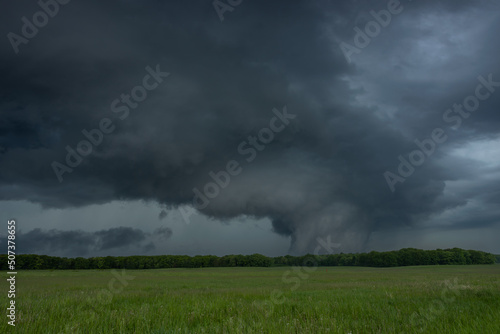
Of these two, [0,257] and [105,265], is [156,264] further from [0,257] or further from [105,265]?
[0,257]

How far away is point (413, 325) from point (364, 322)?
1.00 m

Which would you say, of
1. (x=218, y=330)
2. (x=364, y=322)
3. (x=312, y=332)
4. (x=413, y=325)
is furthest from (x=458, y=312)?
(x=218, y=330)

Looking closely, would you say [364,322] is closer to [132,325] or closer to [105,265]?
[132,325]

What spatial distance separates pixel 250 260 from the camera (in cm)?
18188

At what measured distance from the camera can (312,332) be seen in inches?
238

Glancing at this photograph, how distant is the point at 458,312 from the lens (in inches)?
300

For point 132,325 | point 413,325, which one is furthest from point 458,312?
point 132,325

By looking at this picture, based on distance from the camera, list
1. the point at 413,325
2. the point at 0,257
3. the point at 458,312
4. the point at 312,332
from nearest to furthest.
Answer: the point at 312,332, the point at 413,325, the point at 458,312, the point at 0,257

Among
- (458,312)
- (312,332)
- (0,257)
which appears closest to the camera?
(312,332)

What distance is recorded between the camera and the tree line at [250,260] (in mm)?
156000

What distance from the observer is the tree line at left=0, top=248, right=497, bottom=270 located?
6142 inches

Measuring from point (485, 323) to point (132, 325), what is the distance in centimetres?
762

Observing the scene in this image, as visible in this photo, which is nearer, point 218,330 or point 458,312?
point 218,330

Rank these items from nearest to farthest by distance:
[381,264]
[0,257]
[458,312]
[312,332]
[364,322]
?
1. [312,332]
2. [364,322]
3. [458,312]
4. [0,257]
5. [381,264]
